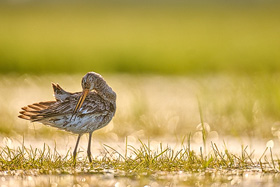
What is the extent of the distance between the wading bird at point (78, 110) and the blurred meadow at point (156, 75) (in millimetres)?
360

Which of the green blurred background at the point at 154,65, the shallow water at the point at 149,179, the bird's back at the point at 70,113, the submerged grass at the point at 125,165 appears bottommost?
the shallow water at the point at 149,179

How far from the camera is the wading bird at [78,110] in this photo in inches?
305

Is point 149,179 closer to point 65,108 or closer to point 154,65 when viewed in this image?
point 65,108

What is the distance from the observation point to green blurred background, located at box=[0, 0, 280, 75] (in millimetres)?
17469

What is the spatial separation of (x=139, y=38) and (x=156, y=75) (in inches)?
274

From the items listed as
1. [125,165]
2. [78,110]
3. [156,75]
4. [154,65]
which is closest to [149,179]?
[125,165]

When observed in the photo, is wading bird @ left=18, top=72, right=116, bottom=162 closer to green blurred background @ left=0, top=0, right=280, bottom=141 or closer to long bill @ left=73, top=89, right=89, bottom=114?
long bill @ left=73, top=89, right=89, bottom=114

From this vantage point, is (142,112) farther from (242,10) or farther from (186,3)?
(186,3)

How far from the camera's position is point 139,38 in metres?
23.6

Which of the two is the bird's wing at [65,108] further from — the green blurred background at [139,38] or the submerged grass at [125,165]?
the green blurred background at [139,38]

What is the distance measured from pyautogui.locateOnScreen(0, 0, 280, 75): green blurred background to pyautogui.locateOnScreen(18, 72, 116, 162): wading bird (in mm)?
6431

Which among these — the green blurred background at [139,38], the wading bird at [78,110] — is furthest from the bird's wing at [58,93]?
the green blurred background at [139,38]

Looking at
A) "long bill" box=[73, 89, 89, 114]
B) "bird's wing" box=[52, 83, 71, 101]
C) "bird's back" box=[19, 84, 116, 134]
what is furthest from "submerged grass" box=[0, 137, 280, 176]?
"bird's wing" box=[52, 83, 71, 101]

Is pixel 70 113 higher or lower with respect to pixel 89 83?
lower
